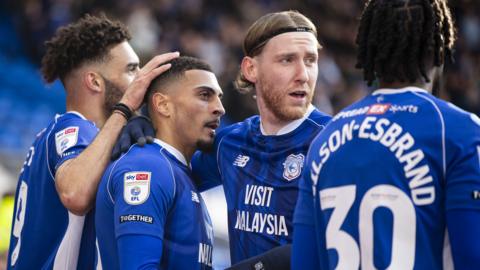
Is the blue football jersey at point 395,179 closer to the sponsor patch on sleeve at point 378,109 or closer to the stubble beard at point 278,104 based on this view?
the sponsor patch on sleeve at point 378,109

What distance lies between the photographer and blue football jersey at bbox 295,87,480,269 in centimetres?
330

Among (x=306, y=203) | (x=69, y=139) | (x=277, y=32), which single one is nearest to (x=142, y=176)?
(x=69, y=139)

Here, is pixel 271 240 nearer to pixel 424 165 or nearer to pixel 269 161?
pixel 269 161

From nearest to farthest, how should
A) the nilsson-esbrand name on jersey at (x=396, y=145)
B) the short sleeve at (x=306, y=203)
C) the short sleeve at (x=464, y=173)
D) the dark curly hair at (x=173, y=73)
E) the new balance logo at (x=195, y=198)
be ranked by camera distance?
the short sleeve at (x=464, y=173) → the nilsson-esbrand name on jersey at (x=396, y=145) → the short sleeve at (x=306, y=203) → the new balance logo at (x=195, y=198) → the dark curly hair at (x=173, y=73)

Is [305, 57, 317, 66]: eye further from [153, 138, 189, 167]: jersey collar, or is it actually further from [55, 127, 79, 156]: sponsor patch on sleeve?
[55, 127, 79, 156]: sponsor patch on sleeve

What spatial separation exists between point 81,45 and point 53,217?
1149 mm

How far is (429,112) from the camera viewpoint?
3395 mm

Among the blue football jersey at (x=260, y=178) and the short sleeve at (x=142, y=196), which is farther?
the blue football jersey at (x=260, y=178)

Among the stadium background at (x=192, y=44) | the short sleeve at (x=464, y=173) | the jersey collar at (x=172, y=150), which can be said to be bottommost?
the short sleeve at (x=464, y=173)

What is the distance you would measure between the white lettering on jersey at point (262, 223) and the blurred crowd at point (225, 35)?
8.72 metres

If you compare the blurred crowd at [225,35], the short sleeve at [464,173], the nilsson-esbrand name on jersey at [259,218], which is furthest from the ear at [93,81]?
the blurred crowd at [225,35]

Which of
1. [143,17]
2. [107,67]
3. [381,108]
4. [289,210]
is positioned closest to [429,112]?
[381,108]

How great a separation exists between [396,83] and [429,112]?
0.79ft

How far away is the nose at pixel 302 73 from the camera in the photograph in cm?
496
